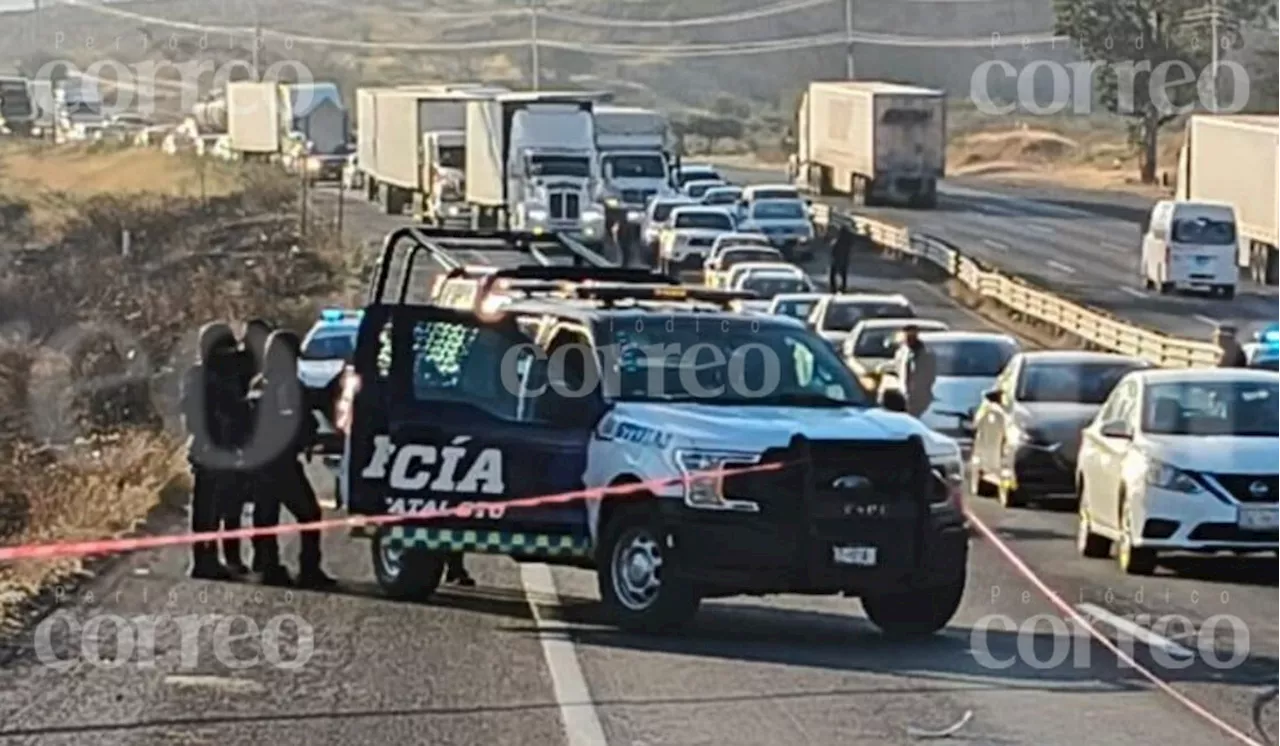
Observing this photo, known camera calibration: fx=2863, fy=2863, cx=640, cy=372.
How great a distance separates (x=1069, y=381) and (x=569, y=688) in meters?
14.0

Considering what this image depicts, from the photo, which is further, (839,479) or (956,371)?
(956,371)

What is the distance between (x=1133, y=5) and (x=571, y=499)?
101146mm

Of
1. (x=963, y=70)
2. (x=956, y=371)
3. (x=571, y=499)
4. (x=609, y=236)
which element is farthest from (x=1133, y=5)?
(x=571, y=499)

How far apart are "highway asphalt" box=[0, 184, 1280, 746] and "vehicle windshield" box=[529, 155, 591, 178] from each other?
45.2 metres

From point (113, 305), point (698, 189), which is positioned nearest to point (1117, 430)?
point (113, 305)

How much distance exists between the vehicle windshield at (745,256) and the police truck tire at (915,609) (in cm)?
3907

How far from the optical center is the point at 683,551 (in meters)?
14.9

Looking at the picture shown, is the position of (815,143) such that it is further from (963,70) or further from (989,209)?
(963,70)

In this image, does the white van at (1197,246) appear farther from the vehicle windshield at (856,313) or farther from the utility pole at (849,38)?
the utility pole at (849,38)

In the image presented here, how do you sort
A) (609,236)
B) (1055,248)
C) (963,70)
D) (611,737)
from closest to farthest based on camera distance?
(611,737) → (609,236) → (1055,248) → (963,70)

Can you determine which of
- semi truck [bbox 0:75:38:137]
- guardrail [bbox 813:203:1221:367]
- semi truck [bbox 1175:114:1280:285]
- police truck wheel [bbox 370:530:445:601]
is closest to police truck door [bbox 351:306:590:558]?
police truck wheel [bbox 370:530:445:601]

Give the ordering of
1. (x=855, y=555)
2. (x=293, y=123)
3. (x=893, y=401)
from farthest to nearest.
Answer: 1. (x=293, y=123)
2. (x=893, y=401)
3. (x=855, y=555)

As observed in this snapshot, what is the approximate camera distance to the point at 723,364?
16047 mm

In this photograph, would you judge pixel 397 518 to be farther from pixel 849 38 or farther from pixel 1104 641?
pixel 849 38
